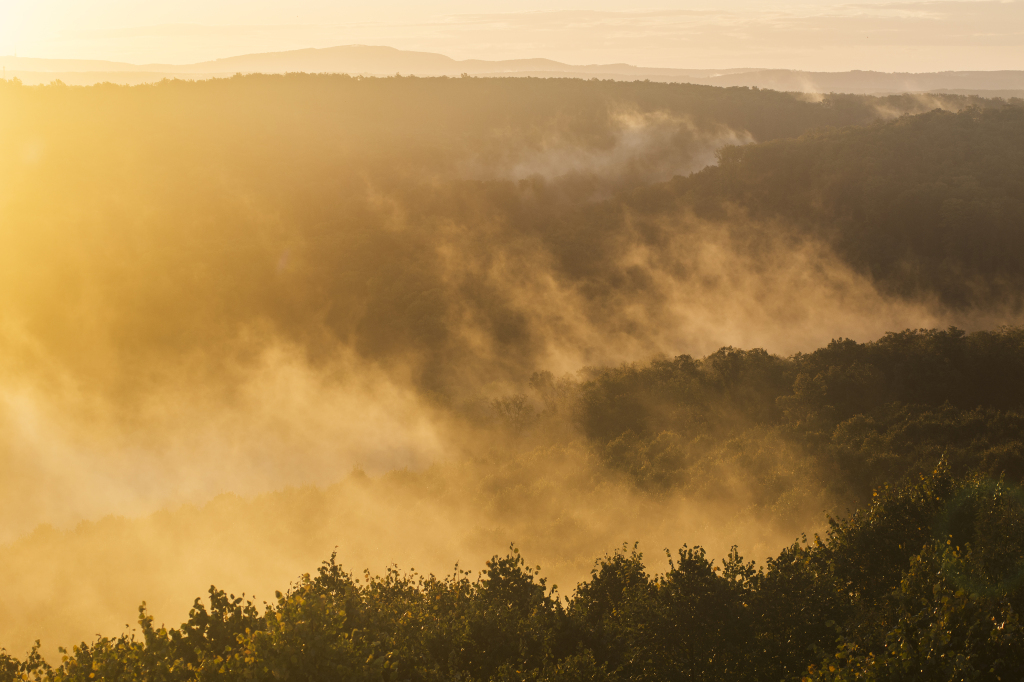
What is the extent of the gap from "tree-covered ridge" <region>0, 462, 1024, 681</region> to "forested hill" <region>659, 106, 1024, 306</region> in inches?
2768

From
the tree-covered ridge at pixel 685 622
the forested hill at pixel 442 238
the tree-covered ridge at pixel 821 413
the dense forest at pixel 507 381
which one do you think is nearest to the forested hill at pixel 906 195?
the forested hill at pixel 442 238

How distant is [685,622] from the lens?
62.2ft

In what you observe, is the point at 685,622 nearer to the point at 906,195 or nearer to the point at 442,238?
the point at 442,238

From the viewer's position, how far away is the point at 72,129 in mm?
106000

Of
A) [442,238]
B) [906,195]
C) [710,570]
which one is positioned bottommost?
[710,570]

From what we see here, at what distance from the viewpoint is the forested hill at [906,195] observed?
82.3m

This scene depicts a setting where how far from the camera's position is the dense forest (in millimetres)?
18891

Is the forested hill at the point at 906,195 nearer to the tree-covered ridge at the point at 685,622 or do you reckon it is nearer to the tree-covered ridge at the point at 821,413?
the tree-covered ridge at the point at 821,413

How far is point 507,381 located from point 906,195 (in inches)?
2260

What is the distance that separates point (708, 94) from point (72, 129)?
377ft

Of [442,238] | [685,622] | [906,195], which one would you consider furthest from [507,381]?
[906,195]

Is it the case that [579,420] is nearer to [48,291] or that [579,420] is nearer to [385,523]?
[385,523]

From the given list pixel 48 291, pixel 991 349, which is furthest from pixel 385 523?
pixel 48 291

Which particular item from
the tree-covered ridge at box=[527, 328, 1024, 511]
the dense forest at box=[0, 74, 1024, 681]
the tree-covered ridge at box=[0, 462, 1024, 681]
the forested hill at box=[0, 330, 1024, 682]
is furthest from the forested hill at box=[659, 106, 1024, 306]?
the tree-covered ridge at box=[0, 462, 1024, 681]
